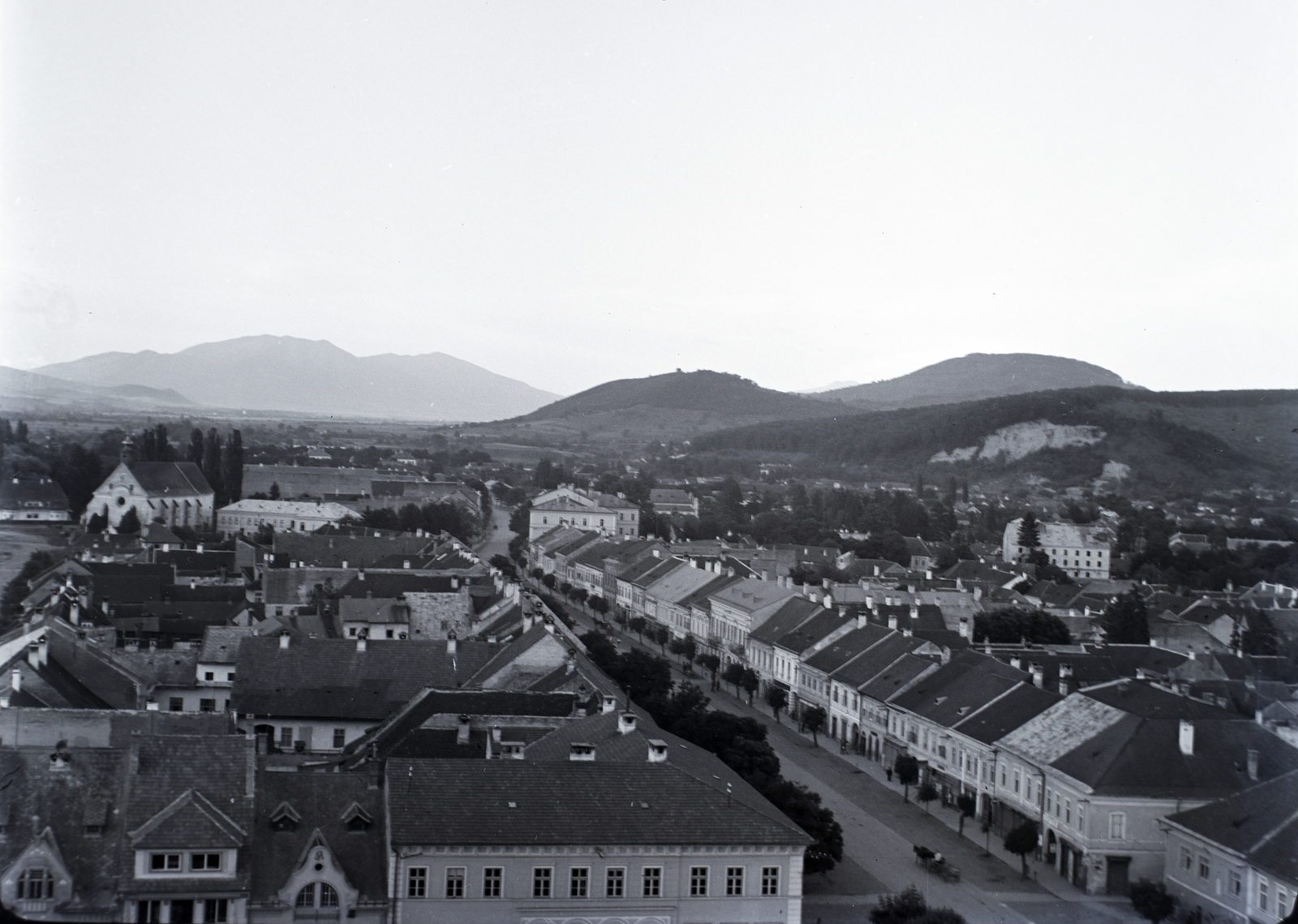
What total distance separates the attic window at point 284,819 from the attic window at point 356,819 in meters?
0.81

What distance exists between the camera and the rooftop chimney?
23391 mm

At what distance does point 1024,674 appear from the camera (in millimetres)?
37750

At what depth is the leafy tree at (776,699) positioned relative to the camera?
46.1m

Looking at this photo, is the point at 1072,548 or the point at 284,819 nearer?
the point at 284,819

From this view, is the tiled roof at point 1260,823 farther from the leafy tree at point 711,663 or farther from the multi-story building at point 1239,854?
the leafy tree at point 711,663

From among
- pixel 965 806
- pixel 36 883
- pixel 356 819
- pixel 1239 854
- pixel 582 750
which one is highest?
pixel 582 750

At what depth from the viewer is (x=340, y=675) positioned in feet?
113

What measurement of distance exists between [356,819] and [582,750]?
14.5 ft

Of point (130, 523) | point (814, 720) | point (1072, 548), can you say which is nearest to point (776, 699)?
point (814, 720)

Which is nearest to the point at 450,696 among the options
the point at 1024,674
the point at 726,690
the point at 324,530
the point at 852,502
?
the point at 1024,674

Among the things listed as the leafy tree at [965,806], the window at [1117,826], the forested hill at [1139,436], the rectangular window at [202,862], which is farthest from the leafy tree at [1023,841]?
the forested hill at [1139,436]

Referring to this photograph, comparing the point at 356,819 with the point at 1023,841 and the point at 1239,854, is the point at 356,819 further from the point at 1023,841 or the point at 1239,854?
the point at 1239,854

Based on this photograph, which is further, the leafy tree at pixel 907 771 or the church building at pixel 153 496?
the church building at pixel 153 496

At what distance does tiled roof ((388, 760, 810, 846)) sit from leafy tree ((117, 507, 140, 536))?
63632mm
